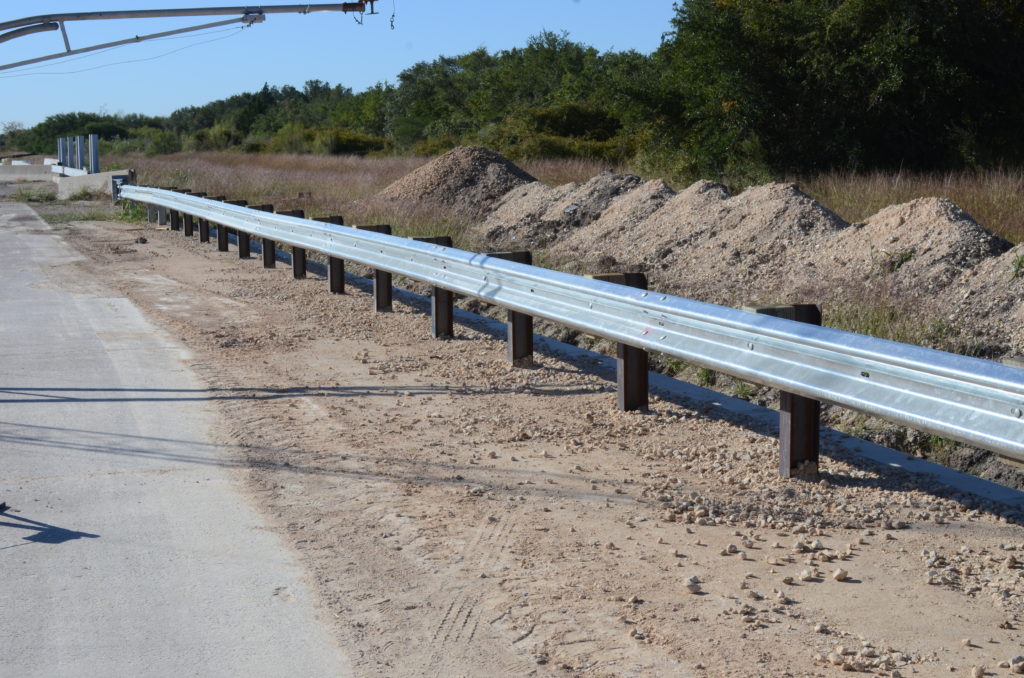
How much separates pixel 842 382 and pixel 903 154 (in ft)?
67.3

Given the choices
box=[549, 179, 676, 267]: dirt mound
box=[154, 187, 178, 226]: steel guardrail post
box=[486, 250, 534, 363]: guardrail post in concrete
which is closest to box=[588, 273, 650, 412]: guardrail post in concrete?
box=[486, 250, 534, 363]: guardrail post in concrete

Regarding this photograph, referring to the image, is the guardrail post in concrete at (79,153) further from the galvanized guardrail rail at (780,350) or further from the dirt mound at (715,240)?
the galvanized guardrail rail at (780,350)

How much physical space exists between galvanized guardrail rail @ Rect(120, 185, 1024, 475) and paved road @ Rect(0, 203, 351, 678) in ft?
7.60

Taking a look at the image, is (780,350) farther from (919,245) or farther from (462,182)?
(462,182)

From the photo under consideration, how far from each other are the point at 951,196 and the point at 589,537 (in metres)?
11.8

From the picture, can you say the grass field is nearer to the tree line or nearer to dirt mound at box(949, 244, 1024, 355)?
the tree line

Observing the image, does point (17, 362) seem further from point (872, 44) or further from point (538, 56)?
point (538, 56)

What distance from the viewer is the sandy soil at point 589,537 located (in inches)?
146

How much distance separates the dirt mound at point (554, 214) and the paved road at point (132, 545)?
8145mm

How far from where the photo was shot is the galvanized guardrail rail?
4.17m

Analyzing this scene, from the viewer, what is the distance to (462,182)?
20.9 metres

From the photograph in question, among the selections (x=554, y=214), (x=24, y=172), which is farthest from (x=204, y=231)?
(x=24, y=172)

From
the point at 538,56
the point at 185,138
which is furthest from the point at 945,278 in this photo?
the point at 185,138

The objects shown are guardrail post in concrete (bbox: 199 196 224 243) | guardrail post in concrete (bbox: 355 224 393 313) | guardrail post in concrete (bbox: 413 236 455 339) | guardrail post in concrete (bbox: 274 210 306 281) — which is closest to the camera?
guardrail post in concrete (bbox: 413 236 455 339)
